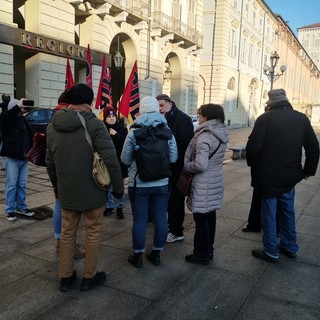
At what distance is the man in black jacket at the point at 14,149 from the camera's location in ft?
16.8

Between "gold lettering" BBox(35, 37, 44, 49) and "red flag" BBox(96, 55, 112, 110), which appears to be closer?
"red flag" BBox(96, 55, 112, 110)

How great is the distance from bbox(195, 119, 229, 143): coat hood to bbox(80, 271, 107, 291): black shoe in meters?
1.71

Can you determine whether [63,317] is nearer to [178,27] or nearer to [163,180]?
[163,180]

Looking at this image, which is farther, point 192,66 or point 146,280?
point 192,66

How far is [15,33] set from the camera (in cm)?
1440

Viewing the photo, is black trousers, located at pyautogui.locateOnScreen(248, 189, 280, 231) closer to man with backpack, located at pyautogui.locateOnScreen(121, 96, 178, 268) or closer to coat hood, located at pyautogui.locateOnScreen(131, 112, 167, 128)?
man with backpack, located at pyautogui.locateOnScreen(121, 96, 178, 268)

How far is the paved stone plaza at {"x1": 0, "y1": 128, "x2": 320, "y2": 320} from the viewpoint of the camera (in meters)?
3.03

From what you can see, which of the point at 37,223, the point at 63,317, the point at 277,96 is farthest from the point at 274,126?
the point at 37,223

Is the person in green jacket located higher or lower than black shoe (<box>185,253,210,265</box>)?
higher

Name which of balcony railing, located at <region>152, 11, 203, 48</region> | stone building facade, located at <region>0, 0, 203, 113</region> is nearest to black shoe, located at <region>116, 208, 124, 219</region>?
stone building facade, located at <region>0, 0, 203, 113</region>

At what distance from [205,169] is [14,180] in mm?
3010

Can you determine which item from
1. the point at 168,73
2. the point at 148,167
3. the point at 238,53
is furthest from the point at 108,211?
the point at 238,53

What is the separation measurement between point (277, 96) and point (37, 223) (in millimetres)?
3672

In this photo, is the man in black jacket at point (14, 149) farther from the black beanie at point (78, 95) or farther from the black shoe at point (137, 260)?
the black shoe at point (137, 260)
